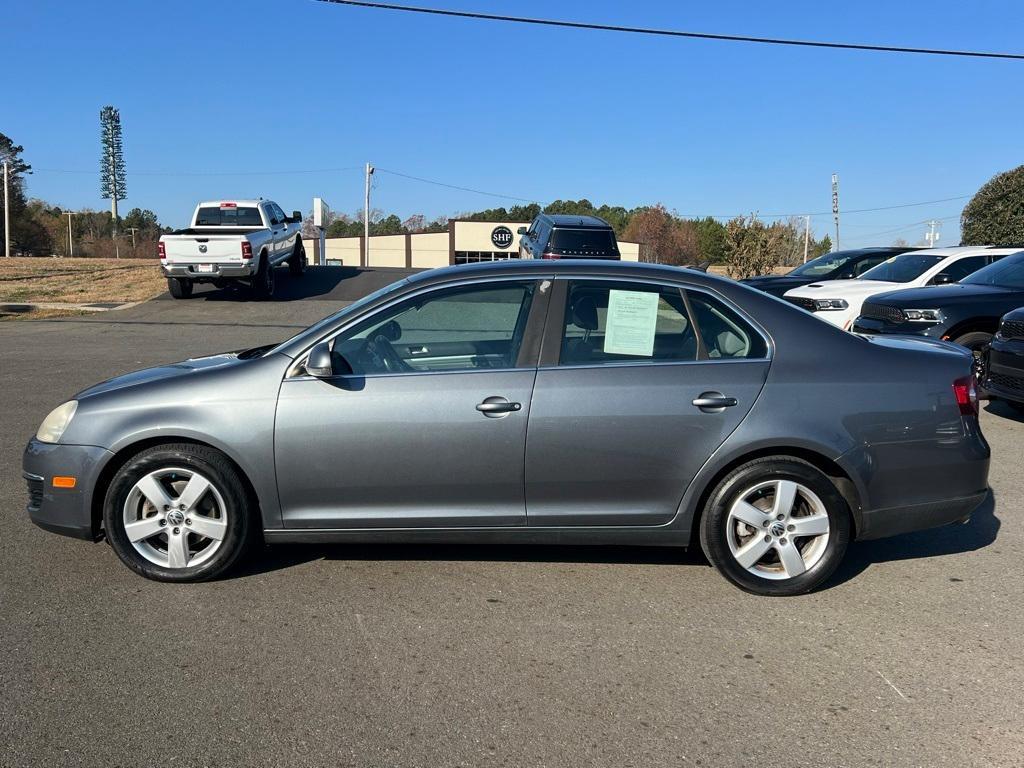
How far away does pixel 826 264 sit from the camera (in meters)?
16.5

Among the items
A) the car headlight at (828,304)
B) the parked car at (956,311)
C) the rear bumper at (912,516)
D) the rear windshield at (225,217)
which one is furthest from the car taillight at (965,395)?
the rear windshield at (225,217)

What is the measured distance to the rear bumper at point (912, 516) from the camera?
437cm

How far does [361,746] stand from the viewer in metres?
3.04

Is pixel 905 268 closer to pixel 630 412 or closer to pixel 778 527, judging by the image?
pixel 778 527

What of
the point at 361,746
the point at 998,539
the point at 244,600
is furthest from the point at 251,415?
the point at 998,539

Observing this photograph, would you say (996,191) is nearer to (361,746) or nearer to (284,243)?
(284,243)

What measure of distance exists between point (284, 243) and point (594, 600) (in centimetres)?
1915

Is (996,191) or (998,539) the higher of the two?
(996,191)

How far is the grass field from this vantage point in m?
21.7

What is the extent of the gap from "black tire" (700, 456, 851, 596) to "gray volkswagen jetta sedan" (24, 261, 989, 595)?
0.01 metres

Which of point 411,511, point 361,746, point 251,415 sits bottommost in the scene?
point 361,746

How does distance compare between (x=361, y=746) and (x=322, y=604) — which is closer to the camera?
(x=361, y=746)

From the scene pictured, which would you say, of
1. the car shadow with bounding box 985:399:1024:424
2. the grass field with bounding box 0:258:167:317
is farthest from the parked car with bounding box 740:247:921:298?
the grass field with bounding box 0:258:167:317

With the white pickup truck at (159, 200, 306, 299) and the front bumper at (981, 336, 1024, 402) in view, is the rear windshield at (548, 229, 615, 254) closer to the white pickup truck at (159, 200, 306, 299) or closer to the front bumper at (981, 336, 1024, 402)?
the white pickup truck at (159, 200, 306, 299)
